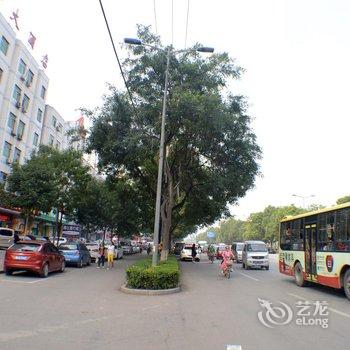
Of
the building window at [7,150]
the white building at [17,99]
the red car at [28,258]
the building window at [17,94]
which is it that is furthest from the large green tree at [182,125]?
the building window at [17,94]

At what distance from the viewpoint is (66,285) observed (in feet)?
53.1

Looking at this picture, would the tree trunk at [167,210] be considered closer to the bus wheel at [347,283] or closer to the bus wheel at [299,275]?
the bus wheel at [299,275]

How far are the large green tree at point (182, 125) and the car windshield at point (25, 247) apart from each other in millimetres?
7983

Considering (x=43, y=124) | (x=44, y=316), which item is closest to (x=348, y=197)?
(x=43, y=124)

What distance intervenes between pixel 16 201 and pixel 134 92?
43.2ft

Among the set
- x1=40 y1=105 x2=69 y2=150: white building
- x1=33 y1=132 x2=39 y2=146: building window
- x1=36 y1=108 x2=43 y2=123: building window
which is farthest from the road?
x1=40 y1=105 x2=69 y2=150: white building

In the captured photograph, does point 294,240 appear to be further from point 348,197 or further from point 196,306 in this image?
point 348,197

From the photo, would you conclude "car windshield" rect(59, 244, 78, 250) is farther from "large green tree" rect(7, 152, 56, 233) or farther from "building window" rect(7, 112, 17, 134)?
"building window" rect(7, 112, 17, 134)

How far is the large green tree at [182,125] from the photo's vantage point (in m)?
23.3

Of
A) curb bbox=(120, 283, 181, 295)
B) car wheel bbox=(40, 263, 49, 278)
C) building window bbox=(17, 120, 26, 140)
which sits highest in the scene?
building window bbox=(17, 120, 26, 140)

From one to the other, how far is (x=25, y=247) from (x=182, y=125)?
36.4 feet

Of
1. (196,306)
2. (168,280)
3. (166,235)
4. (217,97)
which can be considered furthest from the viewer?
(166,235)

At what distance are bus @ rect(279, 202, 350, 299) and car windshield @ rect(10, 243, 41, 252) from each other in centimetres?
1128

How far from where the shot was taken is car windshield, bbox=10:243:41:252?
717 inches
